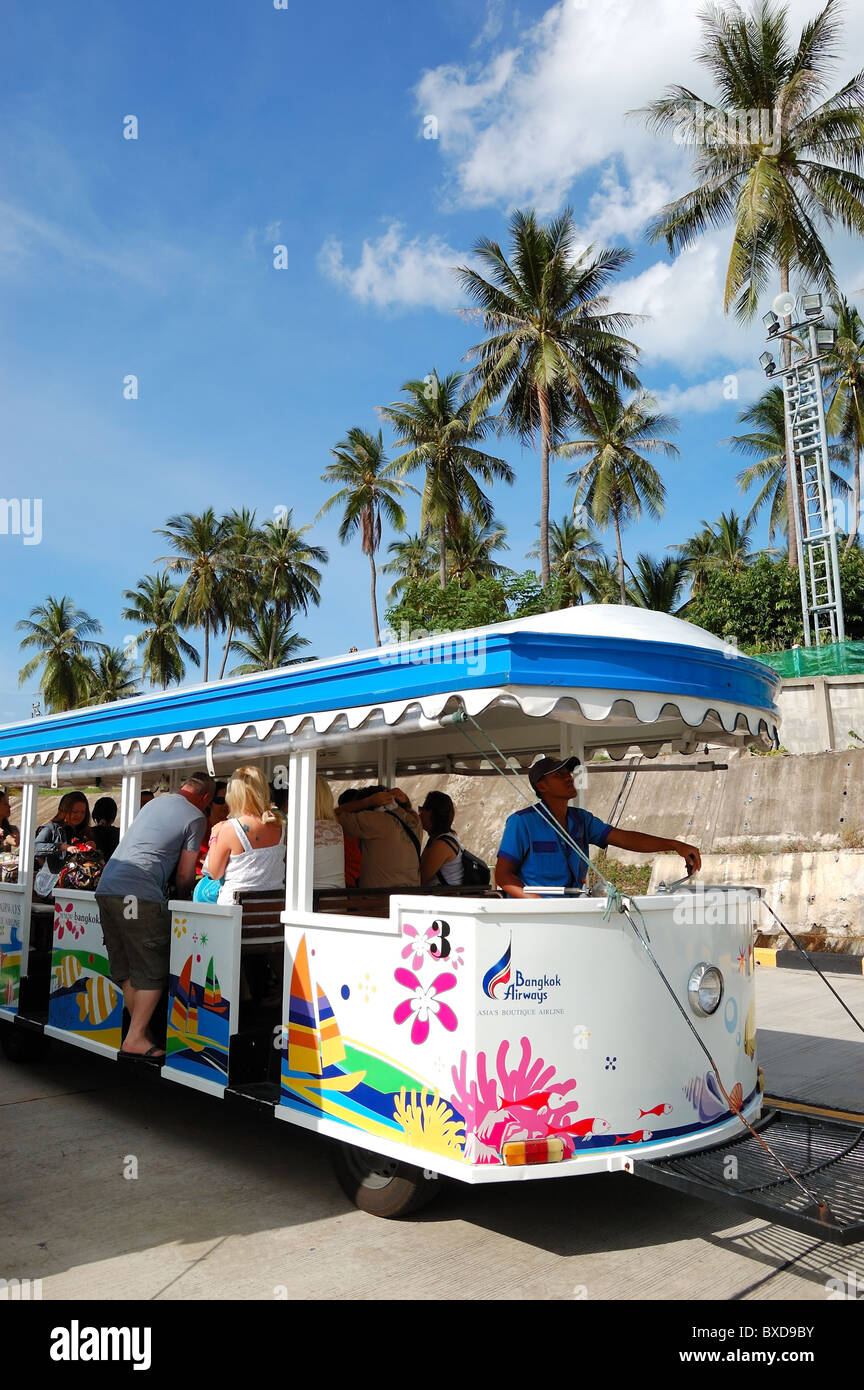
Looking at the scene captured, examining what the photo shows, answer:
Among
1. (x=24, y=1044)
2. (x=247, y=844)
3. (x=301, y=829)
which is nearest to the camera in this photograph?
(x=301, y=829)

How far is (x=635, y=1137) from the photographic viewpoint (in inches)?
160

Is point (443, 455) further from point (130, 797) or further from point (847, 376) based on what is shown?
point (130, 797)

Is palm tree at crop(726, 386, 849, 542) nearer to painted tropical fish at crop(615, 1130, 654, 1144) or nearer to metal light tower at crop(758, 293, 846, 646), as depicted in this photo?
metal light tower at crop(758, 293, 846, 646)

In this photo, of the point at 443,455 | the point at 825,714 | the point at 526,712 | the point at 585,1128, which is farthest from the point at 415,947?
the point at 443,455

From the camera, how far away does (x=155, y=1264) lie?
3943 millimetres

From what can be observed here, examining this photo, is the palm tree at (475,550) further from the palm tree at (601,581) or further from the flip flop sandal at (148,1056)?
the flip flop sandal at (148,1056)

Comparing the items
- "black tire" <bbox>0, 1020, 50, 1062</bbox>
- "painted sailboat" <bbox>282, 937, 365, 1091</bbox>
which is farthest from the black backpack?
"black tire" <bbox>0, 1020, 50, 1062</bbox>

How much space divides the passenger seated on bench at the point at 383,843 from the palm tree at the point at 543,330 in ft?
71.4

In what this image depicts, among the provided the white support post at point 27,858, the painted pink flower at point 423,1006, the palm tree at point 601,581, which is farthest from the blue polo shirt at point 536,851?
the palm tree at point 601,581

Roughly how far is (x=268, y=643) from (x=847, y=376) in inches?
1176

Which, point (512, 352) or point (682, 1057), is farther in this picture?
point (512, 352)

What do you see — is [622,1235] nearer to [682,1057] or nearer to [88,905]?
[682,1057]

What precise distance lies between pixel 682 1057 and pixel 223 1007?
227 cm
